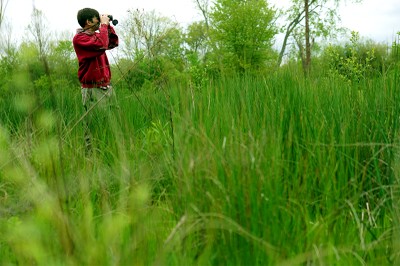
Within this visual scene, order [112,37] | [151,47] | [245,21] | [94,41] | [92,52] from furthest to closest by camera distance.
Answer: [245,21] < [112,37] < [92,52] < [94,41] < [151,47]

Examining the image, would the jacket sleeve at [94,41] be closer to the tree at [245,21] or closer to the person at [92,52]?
the person at [92,52]

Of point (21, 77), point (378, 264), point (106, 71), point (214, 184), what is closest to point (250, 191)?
point (214, 184)

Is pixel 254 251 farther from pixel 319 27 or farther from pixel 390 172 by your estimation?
pixel 319 27

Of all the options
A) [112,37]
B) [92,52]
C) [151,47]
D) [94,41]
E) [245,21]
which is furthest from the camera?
[245,21]

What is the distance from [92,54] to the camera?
16.5 feet

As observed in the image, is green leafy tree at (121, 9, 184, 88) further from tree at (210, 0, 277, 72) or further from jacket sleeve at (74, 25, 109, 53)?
tree at (210, 0, 277, 72)

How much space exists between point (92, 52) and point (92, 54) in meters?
0.02

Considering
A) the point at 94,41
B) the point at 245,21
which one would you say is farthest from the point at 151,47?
the point at 245,21

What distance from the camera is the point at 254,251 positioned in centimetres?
157

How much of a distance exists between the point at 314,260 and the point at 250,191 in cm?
32

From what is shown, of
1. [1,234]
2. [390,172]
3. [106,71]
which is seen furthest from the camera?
[106,71]

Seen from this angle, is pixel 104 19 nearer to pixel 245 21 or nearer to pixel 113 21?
pixel 113 21

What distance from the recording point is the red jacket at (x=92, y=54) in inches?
193

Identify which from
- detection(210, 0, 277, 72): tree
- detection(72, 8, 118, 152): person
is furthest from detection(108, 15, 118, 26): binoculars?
detection(210, 0, 277, 72): tree
